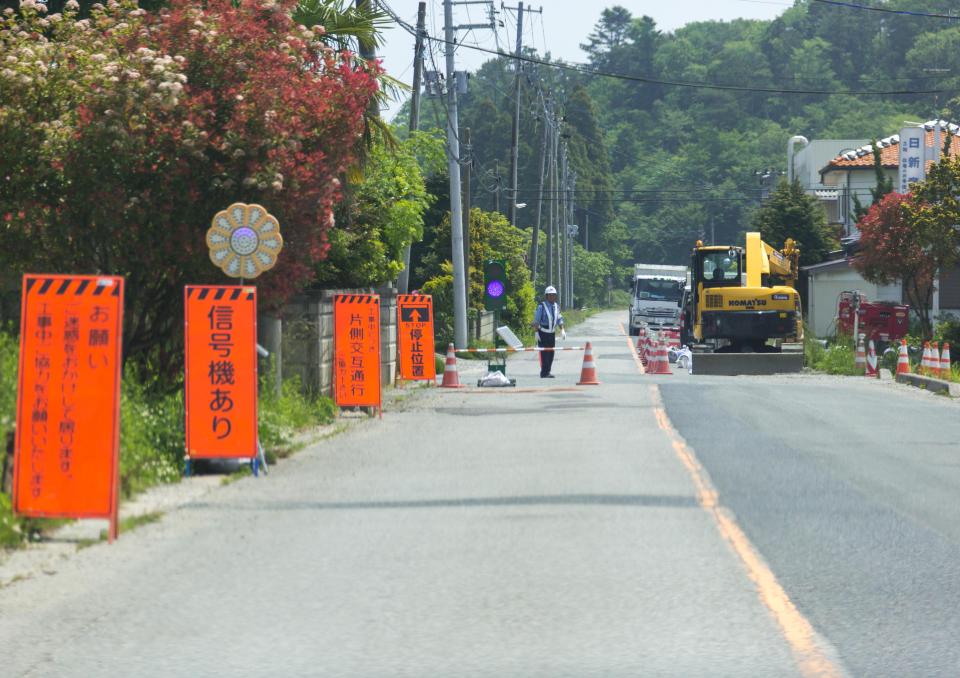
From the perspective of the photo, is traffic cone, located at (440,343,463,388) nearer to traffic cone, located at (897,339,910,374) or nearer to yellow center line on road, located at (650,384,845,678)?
traffic cone, located at (897,339,910,374)

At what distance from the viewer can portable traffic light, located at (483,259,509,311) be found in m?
51.2

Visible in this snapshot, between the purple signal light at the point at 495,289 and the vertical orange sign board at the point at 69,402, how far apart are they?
41376 mm

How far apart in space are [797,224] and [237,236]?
56.0 metres

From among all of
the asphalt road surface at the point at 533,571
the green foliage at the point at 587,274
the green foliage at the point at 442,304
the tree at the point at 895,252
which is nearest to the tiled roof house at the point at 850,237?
the tree at the point at 895,252

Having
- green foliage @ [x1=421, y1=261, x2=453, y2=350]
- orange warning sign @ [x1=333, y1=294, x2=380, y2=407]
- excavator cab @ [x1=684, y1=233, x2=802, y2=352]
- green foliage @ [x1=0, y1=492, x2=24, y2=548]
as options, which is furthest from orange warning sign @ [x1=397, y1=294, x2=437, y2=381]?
green foliage @ [x1=0, y1=492, x2=24, y2=548]

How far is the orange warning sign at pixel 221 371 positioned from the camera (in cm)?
Result: 1352

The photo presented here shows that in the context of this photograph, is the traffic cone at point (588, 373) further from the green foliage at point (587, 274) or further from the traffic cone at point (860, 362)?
the green foliage at point (587, 274)

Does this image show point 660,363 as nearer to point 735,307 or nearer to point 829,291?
point 735,307

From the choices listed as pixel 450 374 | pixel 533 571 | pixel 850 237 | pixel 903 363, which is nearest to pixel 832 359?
pixel 903 363

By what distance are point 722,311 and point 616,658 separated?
32467 mm

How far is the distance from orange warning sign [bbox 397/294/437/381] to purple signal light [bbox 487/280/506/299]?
22999 millimetres

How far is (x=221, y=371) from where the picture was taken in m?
13.6

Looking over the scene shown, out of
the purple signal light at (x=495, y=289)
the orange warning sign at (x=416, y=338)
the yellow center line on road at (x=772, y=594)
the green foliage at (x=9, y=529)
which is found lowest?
the yellow center line on road at (x=772, y=594)

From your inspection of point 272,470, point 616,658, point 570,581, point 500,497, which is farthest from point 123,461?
point 616,658
